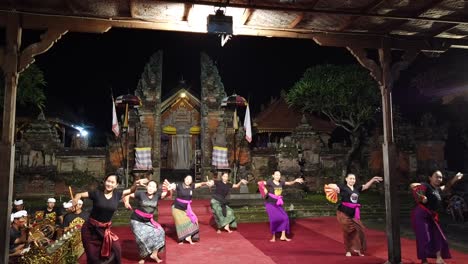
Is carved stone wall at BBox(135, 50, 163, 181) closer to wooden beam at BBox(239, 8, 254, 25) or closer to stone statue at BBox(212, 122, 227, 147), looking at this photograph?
stone statue at BBox(212, 122, 227, 147)

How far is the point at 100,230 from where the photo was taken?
515 cm

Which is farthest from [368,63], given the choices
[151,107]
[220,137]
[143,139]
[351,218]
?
[151,107]

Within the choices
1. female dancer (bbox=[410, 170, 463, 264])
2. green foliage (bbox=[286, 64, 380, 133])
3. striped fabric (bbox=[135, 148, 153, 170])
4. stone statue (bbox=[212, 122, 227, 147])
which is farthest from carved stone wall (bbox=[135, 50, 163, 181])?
female dancer (bbox=[410, 170, 463, 264])

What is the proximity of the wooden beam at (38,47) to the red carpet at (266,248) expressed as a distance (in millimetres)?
4094

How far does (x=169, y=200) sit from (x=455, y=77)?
14.2 metres

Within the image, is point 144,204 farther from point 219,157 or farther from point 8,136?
point 219,157

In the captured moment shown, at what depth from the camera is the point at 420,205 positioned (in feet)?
21.2

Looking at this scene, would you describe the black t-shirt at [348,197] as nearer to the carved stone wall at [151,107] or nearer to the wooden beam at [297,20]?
A: the wooden beam at [297,20]

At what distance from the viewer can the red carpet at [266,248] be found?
268 inches

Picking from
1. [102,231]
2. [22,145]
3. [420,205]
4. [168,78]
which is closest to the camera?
[102,231]

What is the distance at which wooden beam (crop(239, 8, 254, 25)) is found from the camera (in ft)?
18.2

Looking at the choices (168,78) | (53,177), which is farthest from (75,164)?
(168,78)

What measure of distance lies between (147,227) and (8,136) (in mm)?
3173

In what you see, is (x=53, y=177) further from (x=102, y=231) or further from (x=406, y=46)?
(x=406, y=46)
